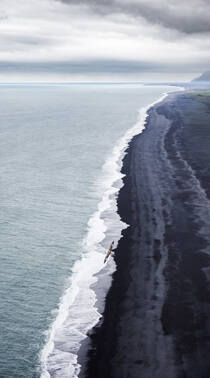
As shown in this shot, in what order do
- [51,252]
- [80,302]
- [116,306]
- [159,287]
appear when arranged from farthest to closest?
[51,252]
[159,287]
[80,302]
[116,306]

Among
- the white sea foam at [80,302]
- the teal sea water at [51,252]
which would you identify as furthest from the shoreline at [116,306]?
Answer: the teal sea water at [51,252]

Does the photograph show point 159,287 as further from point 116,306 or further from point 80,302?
point 80,302

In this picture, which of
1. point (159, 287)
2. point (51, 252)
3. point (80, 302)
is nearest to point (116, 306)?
point (80, 302)

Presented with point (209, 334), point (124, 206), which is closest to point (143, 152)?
point (124, 206)

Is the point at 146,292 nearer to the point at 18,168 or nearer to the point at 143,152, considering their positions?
the point at 18,168

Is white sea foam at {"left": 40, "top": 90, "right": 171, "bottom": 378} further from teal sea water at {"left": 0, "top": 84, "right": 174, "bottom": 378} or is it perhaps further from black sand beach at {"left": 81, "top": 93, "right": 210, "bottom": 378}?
black sand beach at {"left": 81, "top": 93, "right": 210, "bottom": 378}

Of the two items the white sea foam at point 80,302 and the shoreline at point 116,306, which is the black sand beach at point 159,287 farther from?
the white sea foam at point 80,302
